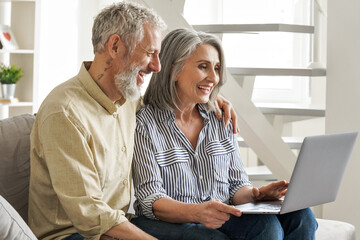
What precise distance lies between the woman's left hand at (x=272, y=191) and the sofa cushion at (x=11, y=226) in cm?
95

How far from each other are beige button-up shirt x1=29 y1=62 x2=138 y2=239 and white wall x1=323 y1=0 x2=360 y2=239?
5.60 ft

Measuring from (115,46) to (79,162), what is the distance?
0.42 metres

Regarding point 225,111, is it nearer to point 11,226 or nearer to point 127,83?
point 127,83

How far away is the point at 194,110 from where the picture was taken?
8.14 feet

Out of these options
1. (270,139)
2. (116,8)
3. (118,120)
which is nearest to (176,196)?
(118,120)

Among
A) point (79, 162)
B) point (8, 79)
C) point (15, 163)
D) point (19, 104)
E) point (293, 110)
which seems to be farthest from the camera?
point (19, 104)

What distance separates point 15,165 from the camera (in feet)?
6.81

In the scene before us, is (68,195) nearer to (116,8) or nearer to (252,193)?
(116,8)

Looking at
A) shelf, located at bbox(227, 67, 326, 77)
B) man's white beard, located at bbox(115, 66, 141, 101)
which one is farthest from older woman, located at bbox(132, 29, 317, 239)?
Answer: shelf, located at bbox(227, 67, 326, 77)

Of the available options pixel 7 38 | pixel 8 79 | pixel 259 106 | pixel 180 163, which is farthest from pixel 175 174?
pixel 7 38


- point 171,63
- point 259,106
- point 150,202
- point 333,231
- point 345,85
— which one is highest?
point 171,63

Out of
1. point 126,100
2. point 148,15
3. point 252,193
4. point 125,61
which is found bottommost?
point 252,193

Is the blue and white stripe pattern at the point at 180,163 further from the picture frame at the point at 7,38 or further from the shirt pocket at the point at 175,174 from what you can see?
the picture frame at the point at 7,38

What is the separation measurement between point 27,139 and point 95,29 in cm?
43
